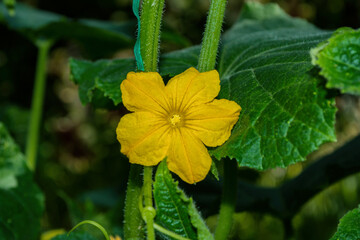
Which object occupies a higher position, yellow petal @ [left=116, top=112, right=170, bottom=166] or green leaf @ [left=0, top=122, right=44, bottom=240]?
yellow petal @ [left=116, top=112, right=170, bottom=166]

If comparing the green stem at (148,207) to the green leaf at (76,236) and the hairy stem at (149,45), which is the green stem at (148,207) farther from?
the green leaf at (76,236)

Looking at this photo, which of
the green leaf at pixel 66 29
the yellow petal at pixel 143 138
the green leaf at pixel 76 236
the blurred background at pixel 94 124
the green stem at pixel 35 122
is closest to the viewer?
the yellow petal at pixel 143 138

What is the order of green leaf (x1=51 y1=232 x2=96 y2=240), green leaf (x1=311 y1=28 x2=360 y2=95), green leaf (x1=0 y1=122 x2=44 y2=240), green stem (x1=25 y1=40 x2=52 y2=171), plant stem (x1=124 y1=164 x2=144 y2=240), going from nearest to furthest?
green leaf (x1=311 y1=28 x2=360 y2=95) → plant stem (x1=124 y1=164 x2=144 y2=240) → green leaf (x1=51 y1=232 x2=96 y2=240) → green leaf (x1=0 y1=122 x2=44 y2=240) → green stem (x1=25 y1=40 x2=52 y2=171)

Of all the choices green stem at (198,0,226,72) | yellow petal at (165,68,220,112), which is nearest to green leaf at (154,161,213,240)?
yellow petal at (165,68,220,112)

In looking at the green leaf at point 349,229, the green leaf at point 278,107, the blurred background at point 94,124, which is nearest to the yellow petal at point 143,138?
the green leaf at point 278,107

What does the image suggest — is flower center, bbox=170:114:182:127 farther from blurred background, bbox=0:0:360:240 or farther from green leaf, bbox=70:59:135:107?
blurred background, bbox=0:0:360:240

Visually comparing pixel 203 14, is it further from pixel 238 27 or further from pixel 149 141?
pixel 149 141

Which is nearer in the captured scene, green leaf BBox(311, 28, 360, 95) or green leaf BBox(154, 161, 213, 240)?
green leaf BBox(311, 28, 360, 95)
